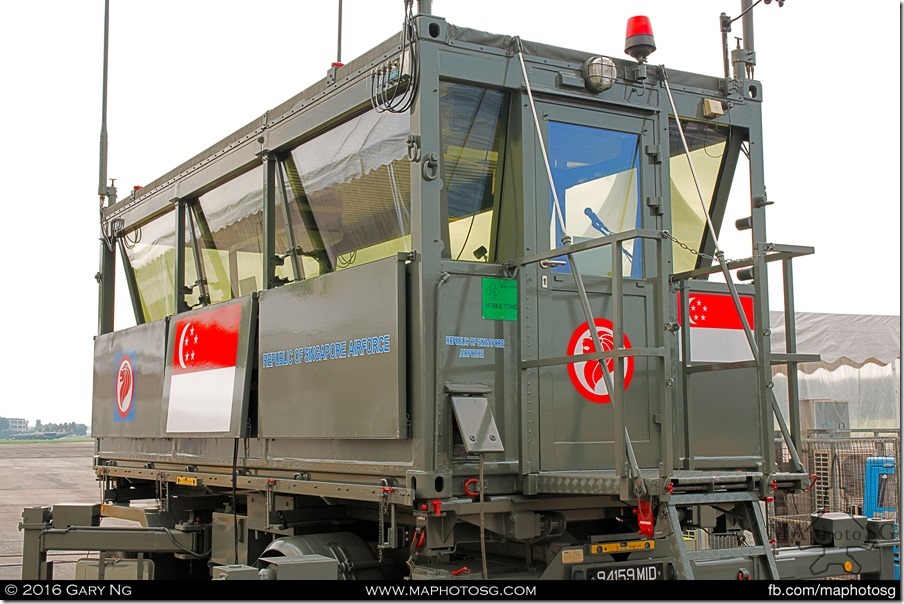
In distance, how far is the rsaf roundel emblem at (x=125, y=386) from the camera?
952 centimetres

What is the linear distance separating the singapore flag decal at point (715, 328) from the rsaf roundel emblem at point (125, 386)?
5433mm

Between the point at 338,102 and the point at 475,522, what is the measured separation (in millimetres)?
2865

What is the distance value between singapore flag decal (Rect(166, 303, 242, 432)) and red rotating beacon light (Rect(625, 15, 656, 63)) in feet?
10.9

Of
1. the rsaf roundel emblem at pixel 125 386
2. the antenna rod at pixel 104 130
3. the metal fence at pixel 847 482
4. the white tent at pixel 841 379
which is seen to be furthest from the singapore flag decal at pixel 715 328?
the white tent at pixel 841 379

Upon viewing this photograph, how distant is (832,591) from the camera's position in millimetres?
5758

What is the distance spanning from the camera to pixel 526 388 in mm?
5879

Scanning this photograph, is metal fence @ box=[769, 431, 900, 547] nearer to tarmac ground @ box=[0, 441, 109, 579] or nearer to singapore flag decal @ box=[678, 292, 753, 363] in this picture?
singapore flag decal @ box=[678, 292, 753, 363]

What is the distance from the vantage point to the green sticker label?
19.2ft

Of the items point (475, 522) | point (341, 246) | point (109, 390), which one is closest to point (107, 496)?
point (109, 390)

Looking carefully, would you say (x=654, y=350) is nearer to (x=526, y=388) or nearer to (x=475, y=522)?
(x=526, y=388)

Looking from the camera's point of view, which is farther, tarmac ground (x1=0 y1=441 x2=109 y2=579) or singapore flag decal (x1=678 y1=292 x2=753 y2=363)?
tarmac ground (x1=0 y1=441 x2=109 y2=579)

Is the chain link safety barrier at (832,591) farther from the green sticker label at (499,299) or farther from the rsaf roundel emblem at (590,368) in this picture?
the green sticker label at (499,299)

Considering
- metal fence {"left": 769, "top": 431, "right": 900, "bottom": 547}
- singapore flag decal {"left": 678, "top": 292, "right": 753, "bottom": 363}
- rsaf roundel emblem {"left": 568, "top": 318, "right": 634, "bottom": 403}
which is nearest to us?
rsaf roundel emblem {"left": 568, "top": 318, "right": 634, "bottom": 403}

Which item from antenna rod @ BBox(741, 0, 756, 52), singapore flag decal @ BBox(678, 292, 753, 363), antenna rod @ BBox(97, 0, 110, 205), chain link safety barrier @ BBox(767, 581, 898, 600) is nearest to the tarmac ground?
antenna rod @ BBox(97, 0, 110, 205)
